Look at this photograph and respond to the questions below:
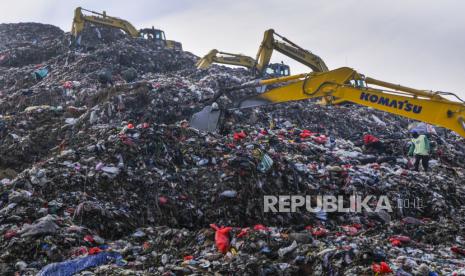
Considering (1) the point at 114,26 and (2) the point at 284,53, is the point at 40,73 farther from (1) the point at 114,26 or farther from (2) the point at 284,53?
(2) the point at 284,53

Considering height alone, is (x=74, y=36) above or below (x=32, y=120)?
above

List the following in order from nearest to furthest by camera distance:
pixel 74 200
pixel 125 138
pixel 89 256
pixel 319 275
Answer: pixel 319 275 → pixel 89 256 → pixel 74 200 → pixel 125 138

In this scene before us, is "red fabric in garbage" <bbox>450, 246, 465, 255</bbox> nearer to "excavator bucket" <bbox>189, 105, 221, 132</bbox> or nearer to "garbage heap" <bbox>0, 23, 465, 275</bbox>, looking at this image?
"garbage heap" <bbox>0, 23, 465, 275</bbox>

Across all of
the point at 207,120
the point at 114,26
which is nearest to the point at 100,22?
the point at 114,26

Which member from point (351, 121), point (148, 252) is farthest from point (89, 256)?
point (351, 121)

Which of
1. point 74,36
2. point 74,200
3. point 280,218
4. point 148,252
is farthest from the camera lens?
point 74,36

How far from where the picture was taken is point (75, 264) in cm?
453

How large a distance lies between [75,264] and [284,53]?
1294cm

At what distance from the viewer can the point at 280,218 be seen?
6.67m

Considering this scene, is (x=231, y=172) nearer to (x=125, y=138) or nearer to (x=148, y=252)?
(x=125, y=138)

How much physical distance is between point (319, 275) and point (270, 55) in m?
12.3

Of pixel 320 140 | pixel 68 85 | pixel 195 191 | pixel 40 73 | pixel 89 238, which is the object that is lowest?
pixel 89 238

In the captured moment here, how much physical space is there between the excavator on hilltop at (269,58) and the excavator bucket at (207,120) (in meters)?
6.27

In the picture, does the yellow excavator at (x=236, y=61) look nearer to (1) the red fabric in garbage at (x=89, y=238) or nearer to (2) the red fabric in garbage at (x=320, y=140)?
(2) the red fabric in garbage at (x=320, y=140)
